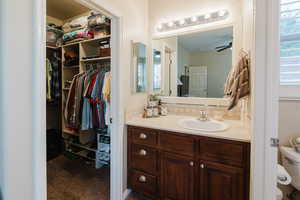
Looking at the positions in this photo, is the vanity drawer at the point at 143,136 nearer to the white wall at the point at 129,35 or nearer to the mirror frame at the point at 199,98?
the white wall at the point at 129,35

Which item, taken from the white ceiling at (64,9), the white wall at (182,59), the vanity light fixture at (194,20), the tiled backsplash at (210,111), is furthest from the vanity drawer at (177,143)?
the white ceiling at (64,9)

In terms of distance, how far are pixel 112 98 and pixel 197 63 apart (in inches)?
46.3

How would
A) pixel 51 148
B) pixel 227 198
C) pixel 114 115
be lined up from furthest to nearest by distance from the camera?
1. pixel 51 148
2. pixel 114 115
3. pixel 227 198

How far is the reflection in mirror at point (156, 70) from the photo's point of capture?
2209mm

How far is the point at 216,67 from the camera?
184 cm

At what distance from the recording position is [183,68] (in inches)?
80.5

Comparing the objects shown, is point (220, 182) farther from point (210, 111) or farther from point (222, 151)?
point (210, 111)

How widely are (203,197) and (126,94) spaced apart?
1.25 metres

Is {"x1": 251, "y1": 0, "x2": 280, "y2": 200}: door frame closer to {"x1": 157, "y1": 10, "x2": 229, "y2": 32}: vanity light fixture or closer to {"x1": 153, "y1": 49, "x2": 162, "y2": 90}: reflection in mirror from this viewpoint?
{"x1": 157, "y1": 10, "x2": 229, "y2": 32}: vanity light fixture

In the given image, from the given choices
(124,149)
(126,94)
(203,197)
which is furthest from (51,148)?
(203,197)

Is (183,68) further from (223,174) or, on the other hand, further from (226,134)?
(223,174)

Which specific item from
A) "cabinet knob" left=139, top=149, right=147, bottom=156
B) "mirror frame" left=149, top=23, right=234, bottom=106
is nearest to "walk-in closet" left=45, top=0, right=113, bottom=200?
"cabinet knob" left=139, top=149, right=147, bottom=156

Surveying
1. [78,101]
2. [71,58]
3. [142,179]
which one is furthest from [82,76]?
[142,179]

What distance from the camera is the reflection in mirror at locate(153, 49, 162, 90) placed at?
2209mm
